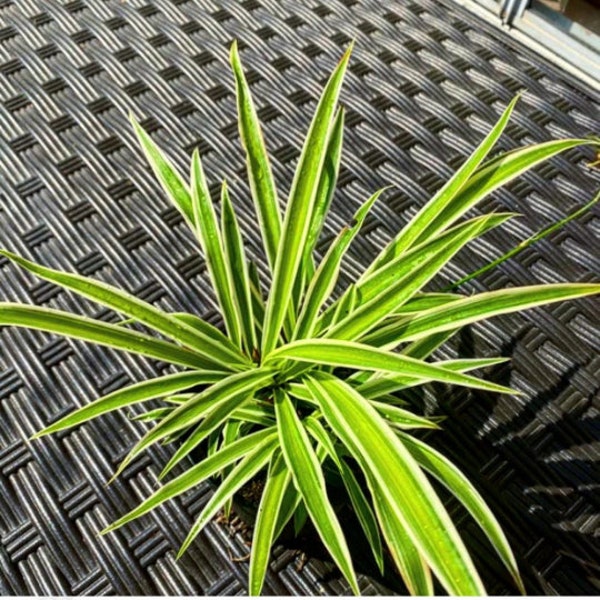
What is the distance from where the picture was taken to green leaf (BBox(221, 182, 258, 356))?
2.55 ft

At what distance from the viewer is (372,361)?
2.11 feet

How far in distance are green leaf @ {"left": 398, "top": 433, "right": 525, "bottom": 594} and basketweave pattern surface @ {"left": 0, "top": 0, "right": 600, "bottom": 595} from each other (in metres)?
0.21


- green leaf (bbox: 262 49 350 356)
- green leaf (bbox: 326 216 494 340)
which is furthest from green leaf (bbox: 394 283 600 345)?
green leaf (bbox: 262 49 350 356)

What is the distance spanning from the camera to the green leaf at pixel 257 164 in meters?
0.75

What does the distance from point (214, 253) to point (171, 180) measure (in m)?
0.12

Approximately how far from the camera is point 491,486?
2.96 feet

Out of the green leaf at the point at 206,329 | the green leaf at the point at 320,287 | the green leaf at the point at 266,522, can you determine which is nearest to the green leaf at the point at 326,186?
the green leaf at the point at 320,287

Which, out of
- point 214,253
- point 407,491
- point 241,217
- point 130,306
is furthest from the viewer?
point 241,217

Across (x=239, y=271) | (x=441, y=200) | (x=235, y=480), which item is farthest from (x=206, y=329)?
(x=441, y=200)

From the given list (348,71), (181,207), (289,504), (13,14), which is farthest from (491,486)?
(13,14)

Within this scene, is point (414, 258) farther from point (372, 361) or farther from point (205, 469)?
point (205, 469)

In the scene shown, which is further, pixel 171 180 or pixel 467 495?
pixel 171 180

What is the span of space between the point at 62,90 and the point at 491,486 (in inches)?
39.5

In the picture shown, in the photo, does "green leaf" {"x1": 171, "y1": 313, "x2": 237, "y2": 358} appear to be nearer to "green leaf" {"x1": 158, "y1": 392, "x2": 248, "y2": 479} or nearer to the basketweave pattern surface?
"green leaf" {"x1": 158, "y1": 392, "x2": 248, "y2": 479}
